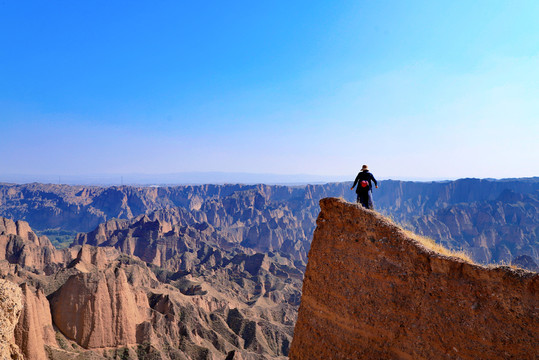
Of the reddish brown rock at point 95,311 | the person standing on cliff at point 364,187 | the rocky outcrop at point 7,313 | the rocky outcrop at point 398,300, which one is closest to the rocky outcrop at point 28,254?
the reddish brown rock at point 95,311

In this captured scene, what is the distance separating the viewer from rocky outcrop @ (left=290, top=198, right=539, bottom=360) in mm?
8367

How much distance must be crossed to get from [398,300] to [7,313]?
11779 millimetres

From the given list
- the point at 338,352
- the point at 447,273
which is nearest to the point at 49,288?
the point at 338,352

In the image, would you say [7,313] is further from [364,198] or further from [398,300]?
[364,198]

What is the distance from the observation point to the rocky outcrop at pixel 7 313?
375 inches

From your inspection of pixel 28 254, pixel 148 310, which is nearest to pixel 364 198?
pixel 148 310

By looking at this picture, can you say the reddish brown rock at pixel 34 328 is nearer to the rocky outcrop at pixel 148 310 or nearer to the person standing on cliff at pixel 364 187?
the rocky outcrop at pixel 148 310

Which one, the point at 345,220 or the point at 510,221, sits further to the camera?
the point at 510,221

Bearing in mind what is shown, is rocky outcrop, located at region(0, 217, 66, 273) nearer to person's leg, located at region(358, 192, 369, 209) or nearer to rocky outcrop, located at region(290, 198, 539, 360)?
rocky outcrop, located at region(290, 198, 539, 360)

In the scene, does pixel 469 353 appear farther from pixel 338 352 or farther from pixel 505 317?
pixel 338 352

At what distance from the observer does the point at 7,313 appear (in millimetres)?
9688

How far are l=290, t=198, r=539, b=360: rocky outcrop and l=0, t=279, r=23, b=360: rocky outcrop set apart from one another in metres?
9.51

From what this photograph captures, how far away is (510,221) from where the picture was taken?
128 meters

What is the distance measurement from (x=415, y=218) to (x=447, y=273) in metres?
149
